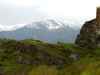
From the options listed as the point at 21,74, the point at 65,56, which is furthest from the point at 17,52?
the point at 21,74

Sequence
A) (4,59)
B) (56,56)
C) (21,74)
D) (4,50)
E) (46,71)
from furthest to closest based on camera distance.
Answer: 1. (4,50)
2. (4,59)
3. (56,56)
4. (21,74)
5. (46,71)

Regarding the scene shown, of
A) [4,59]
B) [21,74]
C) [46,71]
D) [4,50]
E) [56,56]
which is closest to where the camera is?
[46,71]

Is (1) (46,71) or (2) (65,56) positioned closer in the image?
(1) (46,71)

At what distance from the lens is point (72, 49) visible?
138 metres

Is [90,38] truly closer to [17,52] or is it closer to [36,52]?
[36,52]

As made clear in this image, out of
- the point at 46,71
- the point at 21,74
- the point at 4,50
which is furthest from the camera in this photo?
the point at 4,50

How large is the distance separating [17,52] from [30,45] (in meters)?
6.65

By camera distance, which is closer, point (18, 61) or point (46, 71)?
point (46, 71)

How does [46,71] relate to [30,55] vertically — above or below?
above

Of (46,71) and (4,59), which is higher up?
(46,71)

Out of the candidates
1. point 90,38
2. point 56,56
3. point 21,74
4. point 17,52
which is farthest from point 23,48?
point 21,74

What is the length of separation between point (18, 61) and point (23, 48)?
36.4 ft

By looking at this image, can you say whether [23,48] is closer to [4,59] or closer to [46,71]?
[4,59]

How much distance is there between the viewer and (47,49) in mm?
141750
